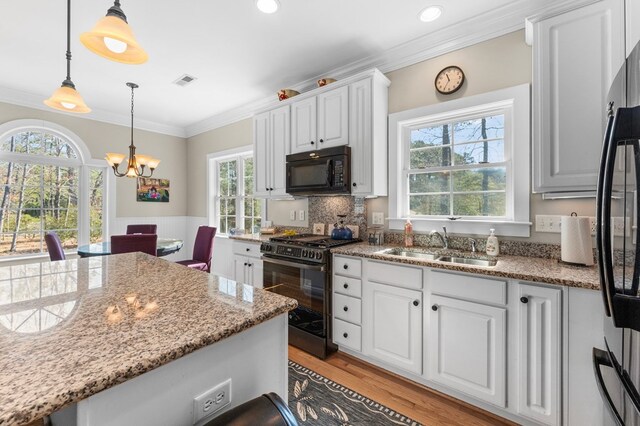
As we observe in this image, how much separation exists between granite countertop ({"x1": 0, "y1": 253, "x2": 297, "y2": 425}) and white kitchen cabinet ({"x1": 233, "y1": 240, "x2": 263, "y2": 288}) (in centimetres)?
174

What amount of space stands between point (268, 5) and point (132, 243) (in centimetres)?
240

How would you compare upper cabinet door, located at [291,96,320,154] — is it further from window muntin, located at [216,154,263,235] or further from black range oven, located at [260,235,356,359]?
window muntin, located at [216,154,263,235]

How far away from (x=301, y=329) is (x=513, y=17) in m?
3.02

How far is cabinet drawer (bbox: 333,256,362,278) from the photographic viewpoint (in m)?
2.36

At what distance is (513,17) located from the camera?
215cm

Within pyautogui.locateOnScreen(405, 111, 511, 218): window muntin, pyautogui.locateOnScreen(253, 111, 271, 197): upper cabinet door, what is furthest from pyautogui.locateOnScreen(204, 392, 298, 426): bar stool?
pyautogui.locateOnScreen(253, 111, 271, 197): upper cabinet door

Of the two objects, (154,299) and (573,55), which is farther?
(573,55)

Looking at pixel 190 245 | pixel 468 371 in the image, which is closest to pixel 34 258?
pixel 190 245

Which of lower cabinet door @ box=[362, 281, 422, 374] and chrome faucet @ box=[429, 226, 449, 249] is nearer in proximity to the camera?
lower cabinet door @ box=[362, 281, 422, 374]

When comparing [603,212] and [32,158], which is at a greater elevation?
[32,158]

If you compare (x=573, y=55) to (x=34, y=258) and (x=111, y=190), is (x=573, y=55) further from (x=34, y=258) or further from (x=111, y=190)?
(x=34, y=258)

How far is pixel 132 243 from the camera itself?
280cm

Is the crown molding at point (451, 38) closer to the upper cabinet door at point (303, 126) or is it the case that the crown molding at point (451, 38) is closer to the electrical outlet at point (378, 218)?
the upper cabinet door at point (303, 126)

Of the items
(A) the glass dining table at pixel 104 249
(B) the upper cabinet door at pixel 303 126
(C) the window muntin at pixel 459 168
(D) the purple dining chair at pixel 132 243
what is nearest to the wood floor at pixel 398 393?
(C) the window muntin at pixel 459 168
